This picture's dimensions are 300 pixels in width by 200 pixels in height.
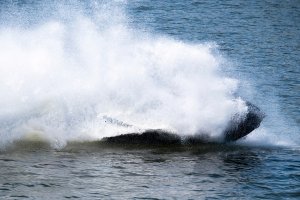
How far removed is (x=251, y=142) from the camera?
22.4 m

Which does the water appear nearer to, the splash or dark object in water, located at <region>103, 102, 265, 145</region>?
the splash

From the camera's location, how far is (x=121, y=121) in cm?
2183

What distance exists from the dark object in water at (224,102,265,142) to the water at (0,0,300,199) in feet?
0.81

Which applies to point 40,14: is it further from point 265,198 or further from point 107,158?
point 265,198

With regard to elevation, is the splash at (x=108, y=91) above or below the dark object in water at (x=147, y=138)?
above

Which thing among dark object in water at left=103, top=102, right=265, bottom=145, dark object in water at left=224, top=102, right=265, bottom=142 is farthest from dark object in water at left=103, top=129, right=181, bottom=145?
dark object in water at left=224, top=102, right=265, bottom=142

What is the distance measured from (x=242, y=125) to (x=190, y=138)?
5.34ft

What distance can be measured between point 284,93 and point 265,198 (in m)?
14.6

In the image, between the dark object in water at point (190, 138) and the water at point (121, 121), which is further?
the dark object in water at point (190, 138)

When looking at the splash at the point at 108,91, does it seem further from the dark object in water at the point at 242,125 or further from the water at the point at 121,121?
the dark object in water at the point at 242,125

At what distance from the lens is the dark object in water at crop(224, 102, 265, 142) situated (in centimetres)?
2188

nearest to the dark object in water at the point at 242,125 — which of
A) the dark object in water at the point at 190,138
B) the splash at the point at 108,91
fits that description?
the dark object in water at the point at 190,138

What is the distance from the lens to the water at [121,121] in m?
18.5

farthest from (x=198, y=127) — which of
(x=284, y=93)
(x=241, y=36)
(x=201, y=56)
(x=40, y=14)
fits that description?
(x=40, y=14)
